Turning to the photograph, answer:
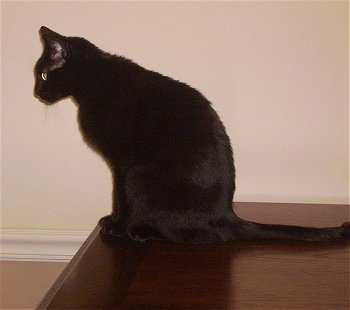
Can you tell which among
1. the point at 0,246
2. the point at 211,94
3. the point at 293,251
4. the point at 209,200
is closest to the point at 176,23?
the point at 211,94

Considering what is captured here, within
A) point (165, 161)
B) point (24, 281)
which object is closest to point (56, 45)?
point (165, 161)

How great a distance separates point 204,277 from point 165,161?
23cm

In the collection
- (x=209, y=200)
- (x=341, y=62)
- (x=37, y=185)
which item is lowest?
(x=37, y=185)

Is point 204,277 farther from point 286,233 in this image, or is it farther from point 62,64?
point 62,64

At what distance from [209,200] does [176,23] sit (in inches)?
17.9

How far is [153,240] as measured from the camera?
2.59ft

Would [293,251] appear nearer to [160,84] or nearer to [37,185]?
[160,84]

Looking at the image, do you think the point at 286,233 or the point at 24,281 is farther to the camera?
the point at 24,281

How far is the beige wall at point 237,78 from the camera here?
1.02 metres

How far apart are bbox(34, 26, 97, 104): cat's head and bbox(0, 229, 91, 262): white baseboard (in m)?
0.39

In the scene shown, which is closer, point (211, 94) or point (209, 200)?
point (209, 200)

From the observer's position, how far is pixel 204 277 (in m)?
0.64

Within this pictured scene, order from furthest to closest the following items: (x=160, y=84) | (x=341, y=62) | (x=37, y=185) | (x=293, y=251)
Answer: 1. (x=37, y=185)
2. (x=341, y=62)
3. (x=160, y=84)
4. (x=293, y=251)

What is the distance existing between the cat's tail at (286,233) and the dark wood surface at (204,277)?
0.05 ft
